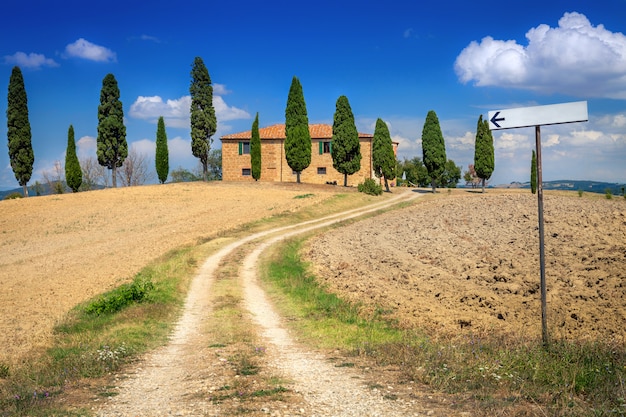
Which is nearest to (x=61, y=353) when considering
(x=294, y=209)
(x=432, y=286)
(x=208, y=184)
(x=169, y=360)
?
(x=169, y=360)

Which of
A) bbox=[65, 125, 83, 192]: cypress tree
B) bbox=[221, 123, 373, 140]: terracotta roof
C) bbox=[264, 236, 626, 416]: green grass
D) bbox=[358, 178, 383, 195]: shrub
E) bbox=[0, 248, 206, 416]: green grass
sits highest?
bbox=[221, 123, 373, 140]: terracotta roof

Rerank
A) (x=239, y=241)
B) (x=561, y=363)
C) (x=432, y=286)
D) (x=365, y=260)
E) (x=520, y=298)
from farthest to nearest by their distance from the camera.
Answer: (x=239, y=241), (x=365, y=260), (x=432, y=286), (x=520, y=298), (x=561, y=363)

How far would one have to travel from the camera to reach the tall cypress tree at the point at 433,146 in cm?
6347

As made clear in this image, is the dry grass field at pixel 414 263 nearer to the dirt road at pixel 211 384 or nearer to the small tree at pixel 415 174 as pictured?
the dirt road at pixel 211 384

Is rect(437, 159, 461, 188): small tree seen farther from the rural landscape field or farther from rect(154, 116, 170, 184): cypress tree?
the rural landscape field

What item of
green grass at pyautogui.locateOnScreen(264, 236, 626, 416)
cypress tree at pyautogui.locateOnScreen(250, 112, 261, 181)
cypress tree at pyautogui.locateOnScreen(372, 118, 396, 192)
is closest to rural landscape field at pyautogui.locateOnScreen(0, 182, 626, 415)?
green grass at pyautogui.locateOnScreen(264, 236, 626, 416)

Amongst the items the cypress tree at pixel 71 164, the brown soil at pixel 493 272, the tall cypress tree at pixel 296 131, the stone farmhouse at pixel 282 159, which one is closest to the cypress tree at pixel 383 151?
the stone farmhouse at pixel 282 159

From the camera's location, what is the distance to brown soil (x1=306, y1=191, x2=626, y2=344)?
12.2 meters

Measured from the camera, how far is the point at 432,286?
16531 millimetres

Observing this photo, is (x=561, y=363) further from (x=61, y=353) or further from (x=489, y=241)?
(x=489, y=241)

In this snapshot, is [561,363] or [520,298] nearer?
[561,363]

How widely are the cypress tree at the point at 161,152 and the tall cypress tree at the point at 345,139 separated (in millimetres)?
23150

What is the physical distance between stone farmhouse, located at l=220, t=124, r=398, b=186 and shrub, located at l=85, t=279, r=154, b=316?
58.1 m

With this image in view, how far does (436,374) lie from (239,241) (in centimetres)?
2399
